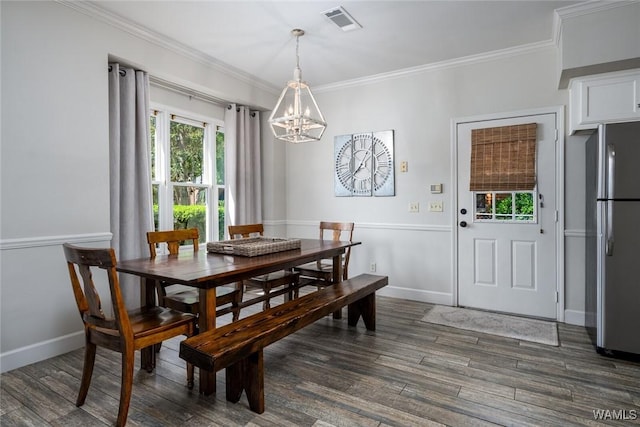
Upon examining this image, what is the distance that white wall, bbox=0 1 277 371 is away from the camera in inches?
98.9

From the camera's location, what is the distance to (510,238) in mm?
3768

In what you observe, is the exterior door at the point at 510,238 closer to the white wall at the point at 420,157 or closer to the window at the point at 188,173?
the white wall at the point at 420,157

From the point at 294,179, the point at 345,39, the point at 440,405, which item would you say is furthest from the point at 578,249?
the point at 294,179

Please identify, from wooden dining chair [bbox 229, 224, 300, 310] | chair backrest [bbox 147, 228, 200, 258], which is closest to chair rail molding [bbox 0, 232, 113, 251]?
chair backrest [bbox 147, 228, 200, 258]

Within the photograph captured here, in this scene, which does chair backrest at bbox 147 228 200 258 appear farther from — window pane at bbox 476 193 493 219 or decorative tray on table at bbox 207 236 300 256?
window pane at bbox 476 193 493 219

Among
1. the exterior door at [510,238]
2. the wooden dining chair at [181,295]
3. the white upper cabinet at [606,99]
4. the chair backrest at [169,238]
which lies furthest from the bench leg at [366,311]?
the white upper cabinet at [606,99]

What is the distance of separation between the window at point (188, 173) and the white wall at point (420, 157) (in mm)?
1286

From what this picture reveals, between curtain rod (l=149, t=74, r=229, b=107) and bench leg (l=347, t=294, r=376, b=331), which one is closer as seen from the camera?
bench leg (l=347, t=294, r=376, b=331)

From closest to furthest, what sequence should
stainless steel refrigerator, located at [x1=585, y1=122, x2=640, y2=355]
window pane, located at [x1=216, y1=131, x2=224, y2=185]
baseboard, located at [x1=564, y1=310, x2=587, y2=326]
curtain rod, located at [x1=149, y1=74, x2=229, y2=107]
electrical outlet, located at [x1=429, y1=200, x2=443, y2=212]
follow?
stainless steel refrigerator, located at [x1=585, y1=122, x2=640, y2=355] → baseboard, located at [x1=564, y1=310, x2=587, y2=326] → curtain rod, located at [x1=149, y1=74, x2=229, y2=107] → electrical outlet, located at [x1=429, y1=200, x2=443, y2=212] → window pane, located at [x1=216, y1=131, x2=224, y2=185]

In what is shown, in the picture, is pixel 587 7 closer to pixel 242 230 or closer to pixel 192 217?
pixel 242 230

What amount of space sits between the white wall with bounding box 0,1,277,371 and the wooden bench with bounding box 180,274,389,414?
161 centimetres

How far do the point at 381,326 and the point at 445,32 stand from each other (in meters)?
2.89

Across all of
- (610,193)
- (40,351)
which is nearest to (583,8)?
(610,193)

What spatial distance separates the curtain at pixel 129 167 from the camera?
3213 millimetres
